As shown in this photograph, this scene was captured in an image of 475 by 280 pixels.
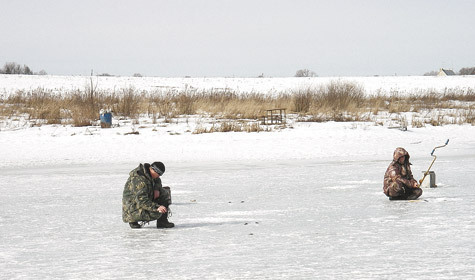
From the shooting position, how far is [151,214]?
310 inches

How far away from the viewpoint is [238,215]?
29.5ft

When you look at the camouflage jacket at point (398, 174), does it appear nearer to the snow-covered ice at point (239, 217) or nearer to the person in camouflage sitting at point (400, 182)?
the person in camouflage sitting at point (400, 182)

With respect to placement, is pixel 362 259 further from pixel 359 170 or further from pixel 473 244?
pixel 359 170

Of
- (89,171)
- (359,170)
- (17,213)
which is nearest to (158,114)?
(89,171)

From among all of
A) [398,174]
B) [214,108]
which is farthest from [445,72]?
[398,174]

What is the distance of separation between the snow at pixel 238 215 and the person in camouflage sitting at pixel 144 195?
21 cm

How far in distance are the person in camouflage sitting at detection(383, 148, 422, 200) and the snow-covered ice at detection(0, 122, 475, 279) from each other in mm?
224

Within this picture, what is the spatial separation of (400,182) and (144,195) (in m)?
4.13

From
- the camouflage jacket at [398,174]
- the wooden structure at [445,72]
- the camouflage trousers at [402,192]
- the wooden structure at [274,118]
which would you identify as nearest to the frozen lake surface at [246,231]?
the camouflage trousers at [402,192]

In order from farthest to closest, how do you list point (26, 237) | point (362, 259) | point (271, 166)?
point (271, 166) → point (26, 237) → point (362, 259)

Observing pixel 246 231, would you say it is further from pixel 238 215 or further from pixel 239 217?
pixel 238 215

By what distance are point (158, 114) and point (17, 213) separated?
57.8 ft

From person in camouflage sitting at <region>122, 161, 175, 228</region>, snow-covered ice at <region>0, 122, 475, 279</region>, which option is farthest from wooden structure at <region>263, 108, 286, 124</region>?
person in camouflage sitting at <region>122, 161, 175, 228</region>

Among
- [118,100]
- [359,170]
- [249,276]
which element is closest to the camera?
[249,276]
